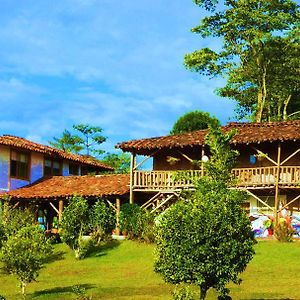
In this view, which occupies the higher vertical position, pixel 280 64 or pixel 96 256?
pixel 280 64

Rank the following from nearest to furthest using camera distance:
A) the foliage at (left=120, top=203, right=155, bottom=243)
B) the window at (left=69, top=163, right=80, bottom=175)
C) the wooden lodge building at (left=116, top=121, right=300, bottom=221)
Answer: the foliage at (left=120, top=203, right=155, bottom=243) → the wooden lodge building at (left=116, top=121, right=300, bottom=221) → the window at (left=69, top=163, right=80, bottom=175)

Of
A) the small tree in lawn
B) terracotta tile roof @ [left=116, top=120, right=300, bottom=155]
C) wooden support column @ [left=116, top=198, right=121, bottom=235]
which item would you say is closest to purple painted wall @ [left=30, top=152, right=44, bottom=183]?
terracotta tile roof @ [left=116, top=120, right=300, bottom=155]

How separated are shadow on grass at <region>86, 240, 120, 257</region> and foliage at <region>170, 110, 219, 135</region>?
71.4 feet

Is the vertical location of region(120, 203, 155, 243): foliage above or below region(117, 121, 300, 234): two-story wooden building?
below

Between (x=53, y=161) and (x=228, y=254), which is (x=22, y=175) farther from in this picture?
(x=228, y=254)

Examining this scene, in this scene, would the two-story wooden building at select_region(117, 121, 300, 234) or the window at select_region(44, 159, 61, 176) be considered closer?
the two-story wooden building at select_region(117, 121, 300, 234)

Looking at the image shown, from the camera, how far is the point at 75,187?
135ft

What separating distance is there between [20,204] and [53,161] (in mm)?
5817

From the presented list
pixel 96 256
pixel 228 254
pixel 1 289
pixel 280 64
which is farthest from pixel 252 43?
pixel 228 254

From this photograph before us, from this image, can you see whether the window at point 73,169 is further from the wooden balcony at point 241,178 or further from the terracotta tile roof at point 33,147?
the wooden balcony at point 241,178

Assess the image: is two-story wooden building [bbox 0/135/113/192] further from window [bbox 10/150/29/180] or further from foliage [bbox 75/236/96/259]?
foliage [bbox 75/236/96/259]

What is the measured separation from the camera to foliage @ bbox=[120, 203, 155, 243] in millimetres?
34531

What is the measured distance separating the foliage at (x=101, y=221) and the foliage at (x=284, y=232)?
842cm

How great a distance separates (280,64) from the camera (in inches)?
1988
